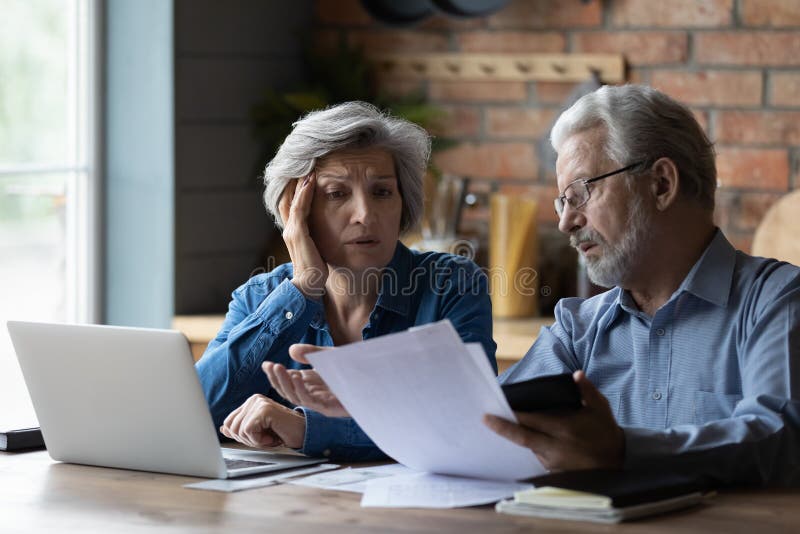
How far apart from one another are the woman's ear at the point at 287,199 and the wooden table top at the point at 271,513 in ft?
2.48

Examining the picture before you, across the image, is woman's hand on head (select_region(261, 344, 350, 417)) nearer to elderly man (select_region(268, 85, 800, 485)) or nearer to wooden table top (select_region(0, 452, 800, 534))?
elderly man (select_region(268, 85, 800, 485))

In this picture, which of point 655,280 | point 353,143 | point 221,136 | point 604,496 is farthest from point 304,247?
point 221,136

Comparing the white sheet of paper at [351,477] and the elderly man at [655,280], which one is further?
the elderly man at [655,280]

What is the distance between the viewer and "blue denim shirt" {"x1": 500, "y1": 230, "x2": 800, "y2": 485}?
163cm

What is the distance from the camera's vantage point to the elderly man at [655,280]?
1844 millimetres

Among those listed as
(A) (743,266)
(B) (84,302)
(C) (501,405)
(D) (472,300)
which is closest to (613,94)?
(A) (743,266)

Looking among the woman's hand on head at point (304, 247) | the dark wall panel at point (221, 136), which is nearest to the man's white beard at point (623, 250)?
the woman's hand on head at point (304, 247)

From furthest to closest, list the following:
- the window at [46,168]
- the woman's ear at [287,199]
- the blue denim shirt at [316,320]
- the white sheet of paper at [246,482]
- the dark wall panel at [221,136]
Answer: the dark wall panel at [221,136] < the window at [46,168] < the woman's ear at [287,199] < the blue denim shirt at [316,320] < the white sheet of paper at [246,482]

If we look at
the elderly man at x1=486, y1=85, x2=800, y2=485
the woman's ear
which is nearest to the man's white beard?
the elderly man at x1=486, y1=85, x2=800, y2=485

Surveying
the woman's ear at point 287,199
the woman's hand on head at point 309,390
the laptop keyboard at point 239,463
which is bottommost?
the laptop keyboard at point 239,463

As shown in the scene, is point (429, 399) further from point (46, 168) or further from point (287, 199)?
point (46, 168)

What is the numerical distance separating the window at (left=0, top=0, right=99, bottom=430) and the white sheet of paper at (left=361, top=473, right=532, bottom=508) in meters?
1.85

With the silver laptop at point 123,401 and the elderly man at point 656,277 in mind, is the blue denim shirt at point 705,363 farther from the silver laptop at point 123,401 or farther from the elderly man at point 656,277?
the silver laptop at point 123,401

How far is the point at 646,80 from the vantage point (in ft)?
11.1
